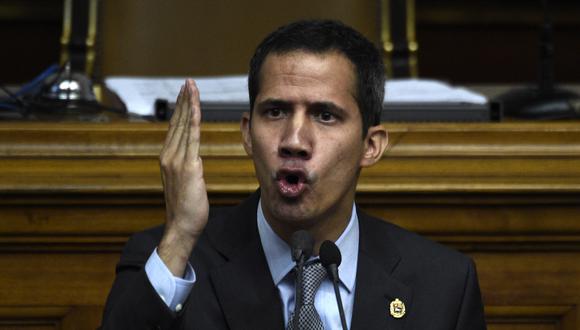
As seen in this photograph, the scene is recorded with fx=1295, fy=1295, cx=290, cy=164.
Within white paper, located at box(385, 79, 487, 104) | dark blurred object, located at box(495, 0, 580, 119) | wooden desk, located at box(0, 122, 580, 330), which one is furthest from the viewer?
dark blurred object, located at box(495, 0, 580, 119)

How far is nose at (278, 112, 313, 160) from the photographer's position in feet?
5.81

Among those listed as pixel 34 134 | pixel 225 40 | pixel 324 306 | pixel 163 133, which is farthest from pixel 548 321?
pixel 225 40

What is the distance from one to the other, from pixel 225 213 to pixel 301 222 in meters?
0.17

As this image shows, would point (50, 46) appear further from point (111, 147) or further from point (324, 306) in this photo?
point (324, 306)

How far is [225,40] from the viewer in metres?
3.20

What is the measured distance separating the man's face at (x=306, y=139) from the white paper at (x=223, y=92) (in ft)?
1.38

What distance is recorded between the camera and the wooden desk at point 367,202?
2008mm

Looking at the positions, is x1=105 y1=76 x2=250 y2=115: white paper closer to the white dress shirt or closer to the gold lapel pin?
the white dress shirt

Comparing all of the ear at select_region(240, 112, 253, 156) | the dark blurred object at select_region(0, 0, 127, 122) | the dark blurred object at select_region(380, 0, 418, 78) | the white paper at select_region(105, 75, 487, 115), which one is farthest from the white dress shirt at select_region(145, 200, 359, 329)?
the dark blurred object at select_region(380, 0, 418, 78)

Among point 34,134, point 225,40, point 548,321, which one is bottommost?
point 548,321

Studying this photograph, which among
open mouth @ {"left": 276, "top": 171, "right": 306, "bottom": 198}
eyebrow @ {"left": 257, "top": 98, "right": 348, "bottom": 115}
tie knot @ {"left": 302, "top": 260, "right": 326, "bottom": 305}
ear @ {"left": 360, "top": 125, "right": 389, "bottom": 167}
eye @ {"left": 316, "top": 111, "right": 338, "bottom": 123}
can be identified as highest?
eyebrow @ {"left": 257, "top": 98, "right": 348, "bottom": 115}

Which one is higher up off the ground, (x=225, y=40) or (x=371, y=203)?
(x=225, y=40)

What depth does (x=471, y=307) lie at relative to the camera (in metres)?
1.91

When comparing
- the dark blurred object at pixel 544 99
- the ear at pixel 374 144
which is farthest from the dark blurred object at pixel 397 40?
the ear at pixel 374 144
